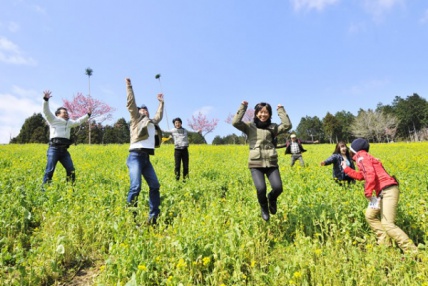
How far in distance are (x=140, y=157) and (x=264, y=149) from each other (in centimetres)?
240

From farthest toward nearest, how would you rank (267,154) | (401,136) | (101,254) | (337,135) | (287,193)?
1. (337,135)
2. (401,136)
3. (287,193)
4. (267,154)
5. (101,254)

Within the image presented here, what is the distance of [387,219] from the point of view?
13.3 ft

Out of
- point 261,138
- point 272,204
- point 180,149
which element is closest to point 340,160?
point 272,204

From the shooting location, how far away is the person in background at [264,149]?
451 centimetres

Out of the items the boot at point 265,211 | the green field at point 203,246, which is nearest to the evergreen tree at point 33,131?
the green field at point 203,246

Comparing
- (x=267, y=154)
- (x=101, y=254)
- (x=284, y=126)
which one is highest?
(x=284, y=126)

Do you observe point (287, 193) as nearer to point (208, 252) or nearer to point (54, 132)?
point (208, 252)

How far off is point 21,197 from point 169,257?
12.0 feet

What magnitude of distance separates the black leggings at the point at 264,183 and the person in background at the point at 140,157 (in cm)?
196

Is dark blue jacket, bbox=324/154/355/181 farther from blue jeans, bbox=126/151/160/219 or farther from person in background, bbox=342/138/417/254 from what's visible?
blue jeans, bbox=126/151/160/219

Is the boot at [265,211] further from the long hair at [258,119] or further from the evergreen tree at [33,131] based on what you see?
the evergreen tree at [33,131]

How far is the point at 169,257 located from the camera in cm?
356

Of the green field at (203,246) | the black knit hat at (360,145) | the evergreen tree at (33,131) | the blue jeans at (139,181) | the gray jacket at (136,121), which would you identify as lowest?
the green field at (203,246)

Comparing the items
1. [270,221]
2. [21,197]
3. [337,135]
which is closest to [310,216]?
[270,221]
